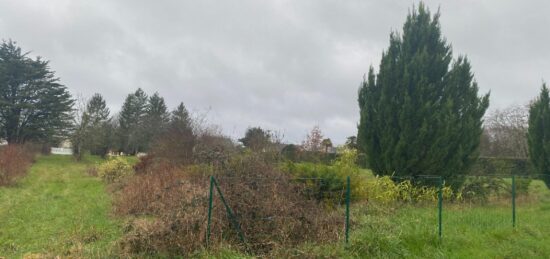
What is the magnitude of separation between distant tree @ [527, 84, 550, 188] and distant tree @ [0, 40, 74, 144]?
3277 cm

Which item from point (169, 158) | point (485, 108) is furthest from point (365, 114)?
point (169, 158)

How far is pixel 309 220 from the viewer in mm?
5902

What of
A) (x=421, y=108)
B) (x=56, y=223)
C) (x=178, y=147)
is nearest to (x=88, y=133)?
(x=178, y=147)

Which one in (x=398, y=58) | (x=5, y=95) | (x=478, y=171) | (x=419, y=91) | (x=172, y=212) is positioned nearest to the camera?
(x=172, y=212)

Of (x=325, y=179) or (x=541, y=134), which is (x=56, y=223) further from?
(x=541, y=134)

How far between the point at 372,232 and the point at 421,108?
5.56 meters

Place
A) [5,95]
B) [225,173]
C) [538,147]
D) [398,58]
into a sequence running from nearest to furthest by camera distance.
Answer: [225,173], [398,58], [538,147], [5,95]

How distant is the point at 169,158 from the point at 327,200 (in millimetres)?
7390

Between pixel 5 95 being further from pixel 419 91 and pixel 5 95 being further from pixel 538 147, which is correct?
pixel 538 147

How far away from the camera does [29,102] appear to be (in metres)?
32.2

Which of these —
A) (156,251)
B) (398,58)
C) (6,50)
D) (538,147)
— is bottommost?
(156,251)

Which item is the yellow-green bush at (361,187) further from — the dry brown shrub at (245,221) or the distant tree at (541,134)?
the distant tree at (541,134)

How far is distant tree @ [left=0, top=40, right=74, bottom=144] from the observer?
31.8 meters

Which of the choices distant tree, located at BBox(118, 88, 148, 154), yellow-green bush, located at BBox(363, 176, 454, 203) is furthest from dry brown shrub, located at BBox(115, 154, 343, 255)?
distant tree, located at BBox(118, 88, 148, 154)
